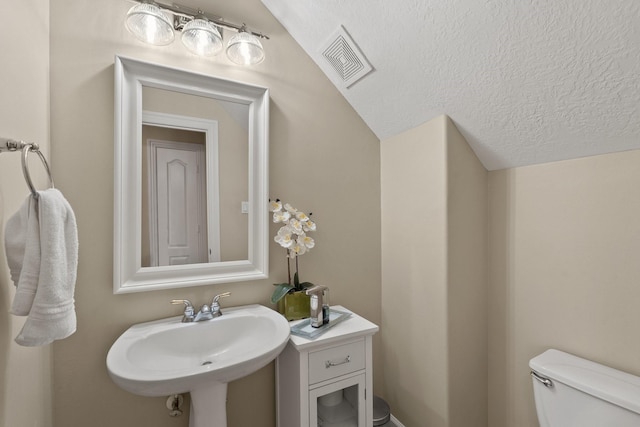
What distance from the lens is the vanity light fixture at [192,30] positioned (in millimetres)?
1113

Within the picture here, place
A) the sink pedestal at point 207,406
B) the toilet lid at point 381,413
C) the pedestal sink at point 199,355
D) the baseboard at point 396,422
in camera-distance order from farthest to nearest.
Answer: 1. the baseboard at point 396,422
2. the toilet lid at point 381,413
3. the sink pedestal at point 207,406
4. the pedestal sink at point 199,355

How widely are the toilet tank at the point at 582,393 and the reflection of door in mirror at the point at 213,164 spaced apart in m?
1.34

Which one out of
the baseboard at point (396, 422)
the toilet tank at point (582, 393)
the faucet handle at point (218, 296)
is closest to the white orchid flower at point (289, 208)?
the faucet handle at point (218, 296)

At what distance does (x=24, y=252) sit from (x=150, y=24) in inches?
39.2

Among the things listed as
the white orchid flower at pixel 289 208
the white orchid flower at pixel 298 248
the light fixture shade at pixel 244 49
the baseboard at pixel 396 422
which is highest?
the light fixture shade at pixel 244 49

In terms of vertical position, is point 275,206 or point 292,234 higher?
point 275,206

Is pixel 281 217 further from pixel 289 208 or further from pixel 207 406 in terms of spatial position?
pixel 207 406

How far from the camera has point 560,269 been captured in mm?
1204

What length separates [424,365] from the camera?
1.41 m

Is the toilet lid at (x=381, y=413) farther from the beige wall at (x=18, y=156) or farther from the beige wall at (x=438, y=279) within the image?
the beige wall at (x=18, y=156)

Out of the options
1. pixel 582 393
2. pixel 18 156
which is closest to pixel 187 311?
pixel 18 156

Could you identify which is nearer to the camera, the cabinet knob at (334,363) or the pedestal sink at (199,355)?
the pedestal sink at (199,355)

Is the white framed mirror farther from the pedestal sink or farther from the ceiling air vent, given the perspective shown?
the ceiling air vent

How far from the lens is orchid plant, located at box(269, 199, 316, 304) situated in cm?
133
